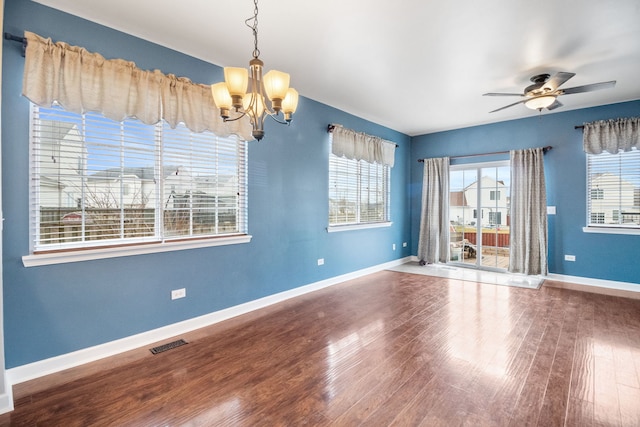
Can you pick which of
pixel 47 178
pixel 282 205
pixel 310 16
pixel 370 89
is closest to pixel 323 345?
pixel 282 205

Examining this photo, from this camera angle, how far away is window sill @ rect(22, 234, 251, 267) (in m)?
2.31

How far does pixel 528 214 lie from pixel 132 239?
5926 millimetres

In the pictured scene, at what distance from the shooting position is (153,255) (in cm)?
290

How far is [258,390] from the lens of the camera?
2.15 meters

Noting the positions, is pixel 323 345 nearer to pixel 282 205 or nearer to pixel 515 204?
pixel 282 205

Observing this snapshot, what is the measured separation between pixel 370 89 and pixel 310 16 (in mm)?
1841

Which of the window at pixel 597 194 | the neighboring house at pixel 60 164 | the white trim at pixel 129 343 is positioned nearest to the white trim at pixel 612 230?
the window at pixel 597 194

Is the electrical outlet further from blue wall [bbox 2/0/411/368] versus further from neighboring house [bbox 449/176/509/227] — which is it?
neighboring house [bbox 449/176/509/227]

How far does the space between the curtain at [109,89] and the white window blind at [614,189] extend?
5.69 metres

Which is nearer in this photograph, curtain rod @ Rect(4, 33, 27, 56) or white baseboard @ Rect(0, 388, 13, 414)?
white baseboard @ Rect(0, 388, 13, 414)

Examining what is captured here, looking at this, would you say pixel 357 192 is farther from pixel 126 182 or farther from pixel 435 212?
pixel 126 182

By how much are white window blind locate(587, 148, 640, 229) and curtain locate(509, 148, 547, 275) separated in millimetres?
634

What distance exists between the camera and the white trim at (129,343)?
2287mm

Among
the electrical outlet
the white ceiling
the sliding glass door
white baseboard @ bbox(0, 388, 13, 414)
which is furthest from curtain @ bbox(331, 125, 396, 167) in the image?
white baseboard @ bbox(0, 388, 13, 414)
